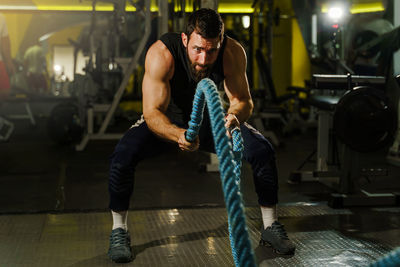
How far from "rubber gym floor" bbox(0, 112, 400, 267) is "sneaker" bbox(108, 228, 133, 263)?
32 mm

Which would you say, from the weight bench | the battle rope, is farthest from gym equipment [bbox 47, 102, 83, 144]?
the battle rope

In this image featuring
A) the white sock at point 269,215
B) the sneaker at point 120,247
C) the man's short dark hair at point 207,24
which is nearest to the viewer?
the man's short dark hair at point 207,24

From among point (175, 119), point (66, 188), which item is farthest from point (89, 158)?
point (175, 119)

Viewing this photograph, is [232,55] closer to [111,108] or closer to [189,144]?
[189,144]

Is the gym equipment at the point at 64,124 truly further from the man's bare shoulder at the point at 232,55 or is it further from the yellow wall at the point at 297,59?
the yellow wall at the point at 297,59

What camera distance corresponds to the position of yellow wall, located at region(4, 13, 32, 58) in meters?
12.6

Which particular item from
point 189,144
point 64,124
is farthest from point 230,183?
point 64,124

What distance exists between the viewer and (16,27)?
12656mm

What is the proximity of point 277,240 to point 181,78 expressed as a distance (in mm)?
755

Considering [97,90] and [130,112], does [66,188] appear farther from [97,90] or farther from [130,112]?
[130,112]

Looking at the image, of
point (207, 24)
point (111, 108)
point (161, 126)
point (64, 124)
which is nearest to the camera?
point (207, 24)

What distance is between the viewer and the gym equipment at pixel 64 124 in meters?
6.12

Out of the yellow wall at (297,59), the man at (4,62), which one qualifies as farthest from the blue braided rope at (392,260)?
the yellow wall at (297,59)

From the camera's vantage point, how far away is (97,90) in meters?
6.56
